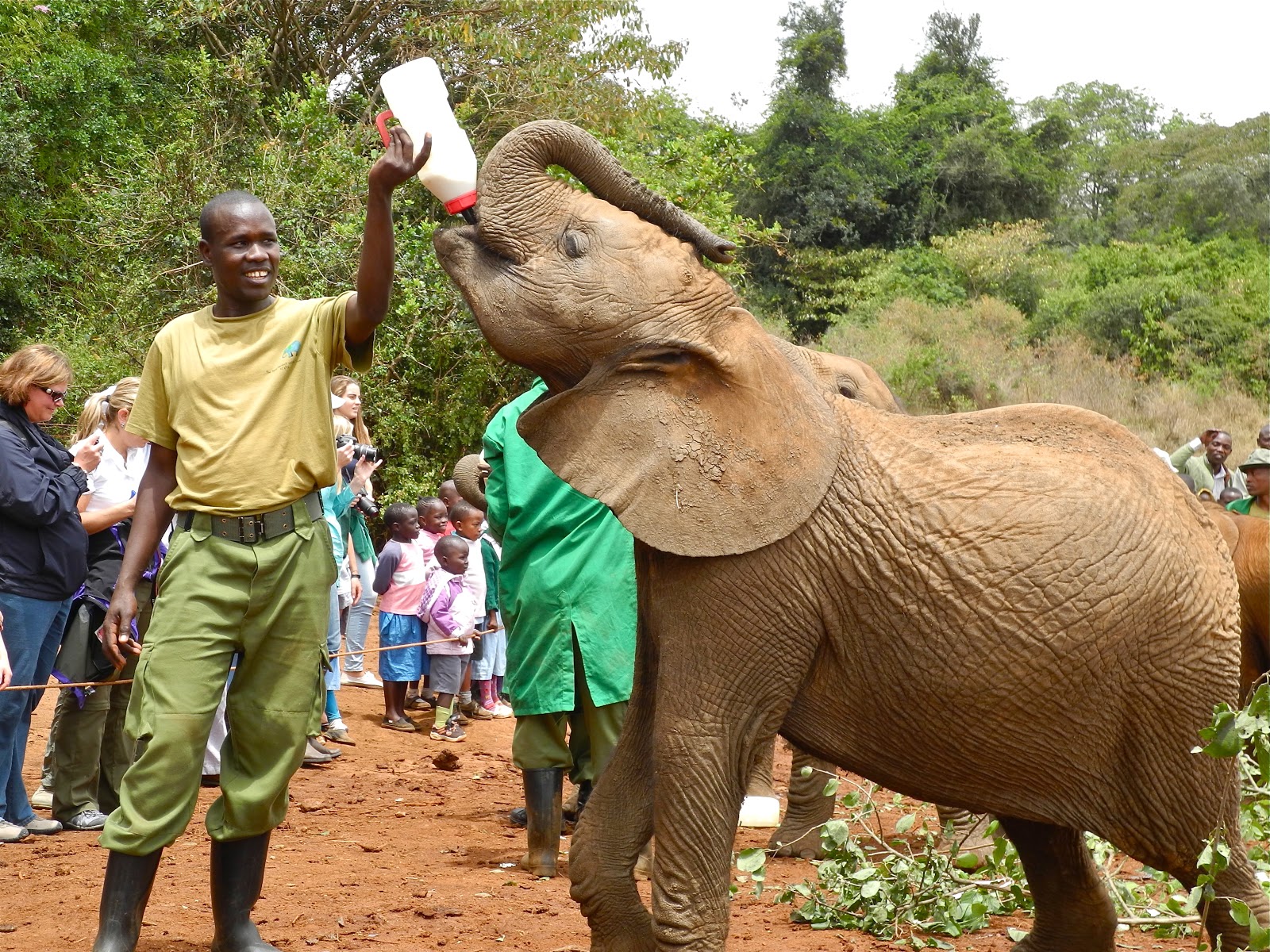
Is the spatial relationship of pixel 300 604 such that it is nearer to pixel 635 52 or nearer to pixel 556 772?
pixel 556 772

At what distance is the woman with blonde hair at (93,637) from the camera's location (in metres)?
6.60

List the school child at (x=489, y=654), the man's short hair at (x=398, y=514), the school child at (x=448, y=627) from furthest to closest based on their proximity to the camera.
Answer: the school child at (x=489, y=654) → the man's short hair at (x=398, y=514) → the school child at (x=448, y=627)

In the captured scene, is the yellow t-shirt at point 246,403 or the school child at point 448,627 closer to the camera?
the yellow t-shirt at point 246,403

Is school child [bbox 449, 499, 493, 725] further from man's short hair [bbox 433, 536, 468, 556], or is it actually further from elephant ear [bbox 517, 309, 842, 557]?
elephant ear [bbox 517, 309, 842, 557]

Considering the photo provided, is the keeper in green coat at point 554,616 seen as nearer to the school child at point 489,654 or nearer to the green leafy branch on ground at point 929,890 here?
the green leafy branch on ground at point 929,890

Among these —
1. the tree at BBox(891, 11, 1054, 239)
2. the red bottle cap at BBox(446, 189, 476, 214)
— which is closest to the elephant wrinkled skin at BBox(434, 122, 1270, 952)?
the red bottle cap at BBox(446, 189, 476, 214)

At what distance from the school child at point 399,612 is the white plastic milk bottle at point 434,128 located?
6.38 metres

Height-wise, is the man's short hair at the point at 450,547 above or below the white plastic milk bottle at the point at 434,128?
below

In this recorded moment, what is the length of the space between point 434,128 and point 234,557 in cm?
136

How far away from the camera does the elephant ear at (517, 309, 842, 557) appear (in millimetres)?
3475

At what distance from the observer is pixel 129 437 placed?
6.88 meters

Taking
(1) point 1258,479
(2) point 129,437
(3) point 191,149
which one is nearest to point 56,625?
(2) point 129,437

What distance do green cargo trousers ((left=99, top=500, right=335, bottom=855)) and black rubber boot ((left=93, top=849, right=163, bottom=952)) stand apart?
3.0 inches

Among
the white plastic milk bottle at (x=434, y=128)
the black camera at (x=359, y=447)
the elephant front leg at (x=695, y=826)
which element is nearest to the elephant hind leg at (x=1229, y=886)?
the elephant front leg at (x=695, y=826)
